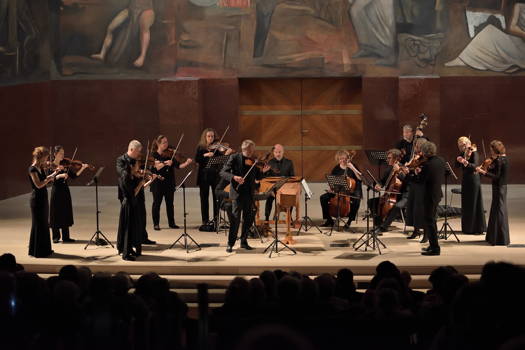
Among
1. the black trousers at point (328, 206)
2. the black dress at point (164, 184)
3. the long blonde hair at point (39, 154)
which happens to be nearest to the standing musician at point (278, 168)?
the black trousers at point (328, 206)

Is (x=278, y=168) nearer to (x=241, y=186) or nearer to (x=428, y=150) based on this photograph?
(x=241, y=186)

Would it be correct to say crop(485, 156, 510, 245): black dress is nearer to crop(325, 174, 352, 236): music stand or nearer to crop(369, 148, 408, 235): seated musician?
crop(369, 148, 408, 235): seated musician

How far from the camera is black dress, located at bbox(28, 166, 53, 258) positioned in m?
12.4

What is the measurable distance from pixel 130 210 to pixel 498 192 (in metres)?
4.99

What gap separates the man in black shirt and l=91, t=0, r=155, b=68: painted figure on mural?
23.1 ft

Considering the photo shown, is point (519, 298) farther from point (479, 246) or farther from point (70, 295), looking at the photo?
point (479, 246)

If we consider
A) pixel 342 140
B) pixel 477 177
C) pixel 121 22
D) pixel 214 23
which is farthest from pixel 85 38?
pixel 477 177

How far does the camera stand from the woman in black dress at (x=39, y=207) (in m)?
12.3

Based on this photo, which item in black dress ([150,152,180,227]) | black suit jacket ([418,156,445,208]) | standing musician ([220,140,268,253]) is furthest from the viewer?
black dress ([150,152,180,227])

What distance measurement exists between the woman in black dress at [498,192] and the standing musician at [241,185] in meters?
3.15

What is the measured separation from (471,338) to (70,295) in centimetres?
302

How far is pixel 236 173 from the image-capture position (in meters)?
12.7

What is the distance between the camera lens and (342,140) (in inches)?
774

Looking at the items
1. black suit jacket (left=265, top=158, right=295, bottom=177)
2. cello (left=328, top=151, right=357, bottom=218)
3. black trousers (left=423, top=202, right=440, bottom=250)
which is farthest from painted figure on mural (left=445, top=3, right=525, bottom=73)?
black trousers (left=423, top=202, right=440, bottom=250)
